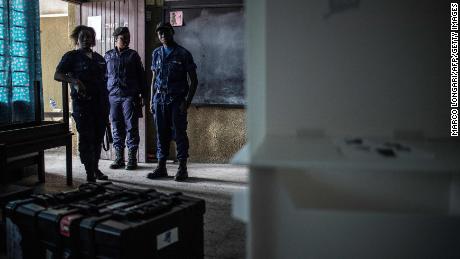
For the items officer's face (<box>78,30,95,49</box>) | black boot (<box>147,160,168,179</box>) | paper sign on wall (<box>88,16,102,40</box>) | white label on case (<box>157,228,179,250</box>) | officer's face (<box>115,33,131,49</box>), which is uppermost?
paper sign on wall (<box>88,16,102,40</box>)

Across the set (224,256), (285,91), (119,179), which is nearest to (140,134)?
(119,179)

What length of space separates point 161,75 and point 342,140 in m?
3.20

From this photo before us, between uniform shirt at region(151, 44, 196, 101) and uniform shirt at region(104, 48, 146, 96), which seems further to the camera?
uniform shirt at region(104, 48, 146, 96)

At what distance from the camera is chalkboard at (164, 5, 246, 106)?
17.0 ft

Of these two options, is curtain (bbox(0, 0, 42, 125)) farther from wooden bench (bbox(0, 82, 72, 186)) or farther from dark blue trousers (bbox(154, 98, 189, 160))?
dark blue trousers (bbox(154, 98, 189, 160))

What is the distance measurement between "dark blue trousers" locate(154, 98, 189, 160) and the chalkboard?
100 cm

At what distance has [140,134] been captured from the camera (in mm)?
5477

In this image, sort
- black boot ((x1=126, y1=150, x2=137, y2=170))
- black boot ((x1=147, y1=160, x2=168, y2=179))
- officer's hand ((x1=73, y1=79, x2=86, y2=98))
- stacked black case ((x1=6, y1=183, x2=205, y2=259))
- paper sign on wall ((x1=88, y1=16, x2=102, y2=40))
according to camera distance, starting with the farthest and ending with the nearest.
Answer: paper sign on wall ((x1=88, y1=16, x2=102, y2=40)) < black boot ((x1=126, y1=150, x2=137, y2=170)) < black boot ((x1=147, y1=160, x2=168, y2=179)) < officer's hand ((x1=73, y1=79, x2=86, y2=98)) < stacked black case ((x1=6, y1=183, x2=205, y2=259))

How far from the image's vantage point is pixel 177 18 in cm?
533

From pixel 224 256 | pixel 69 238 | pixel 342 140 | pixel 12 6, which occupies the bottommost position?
pixel 224 256

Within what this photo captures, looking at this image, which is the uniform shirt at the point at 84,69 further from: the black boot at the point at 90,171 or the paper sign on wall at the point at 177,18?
the paper sign on wall at the point at 177,18

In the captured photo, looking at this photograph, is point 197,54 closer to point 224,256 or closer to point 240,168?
point 240,168

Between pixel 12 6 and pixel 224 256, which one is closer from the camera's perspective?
pixel 224 256

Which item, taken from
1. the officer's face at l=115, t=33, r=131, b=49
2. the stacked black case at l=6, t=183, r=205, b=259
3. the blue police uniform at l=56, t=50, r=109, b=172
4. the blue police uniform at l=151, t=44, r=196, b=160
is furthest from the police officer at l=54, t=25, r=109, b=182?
the stacked black case at l=6, t=183, r=205, b=259
